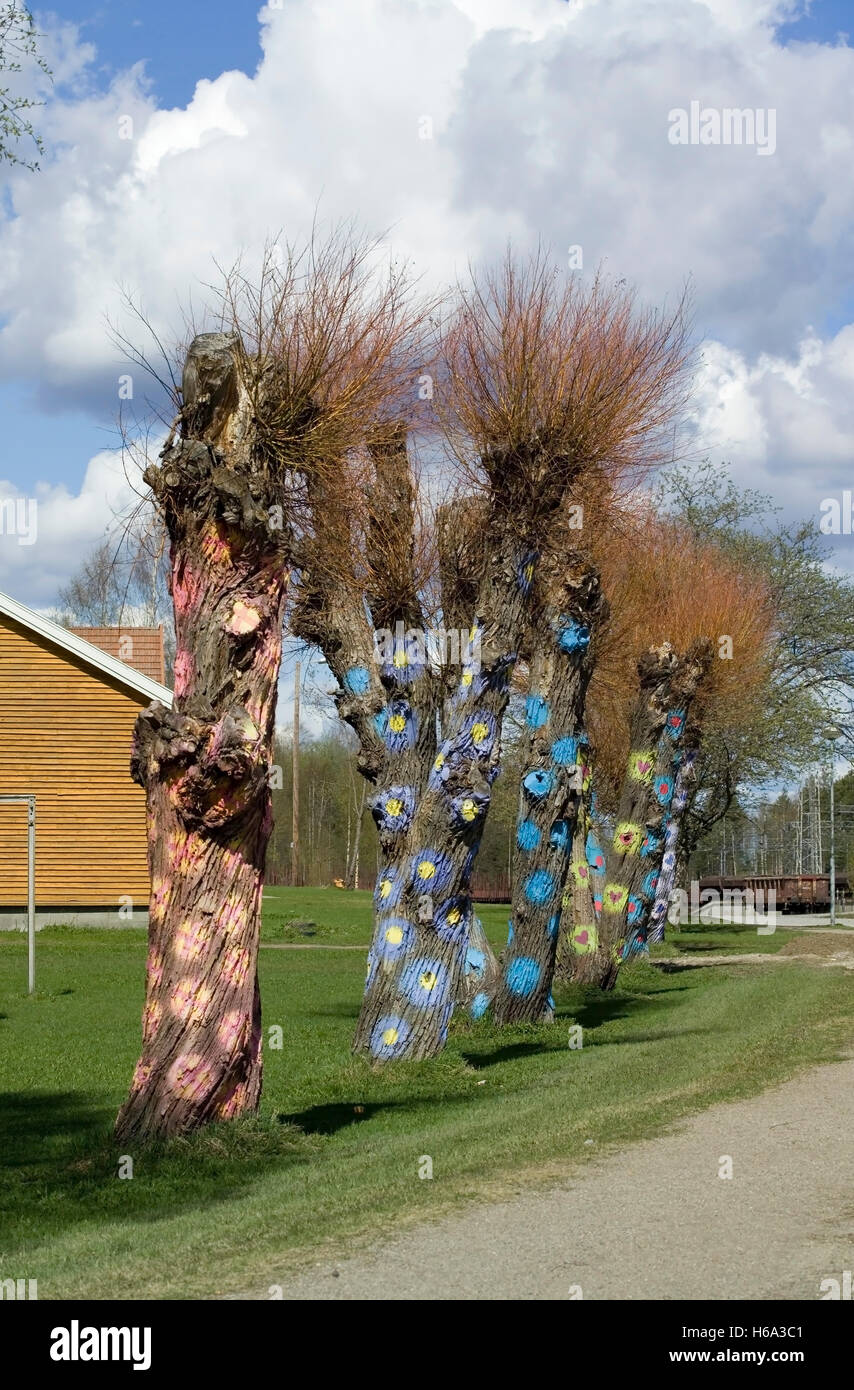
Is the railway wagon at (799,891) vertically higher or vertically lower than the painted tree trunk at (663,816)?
lower

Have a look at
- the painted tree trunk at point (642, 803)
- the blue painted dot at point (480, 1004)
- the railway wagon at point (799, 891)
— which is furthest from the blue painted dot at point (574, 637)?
the railway wagon at point (799, 891)

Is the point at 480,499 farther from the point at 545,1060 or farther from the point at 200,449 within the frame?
the point at 200,449

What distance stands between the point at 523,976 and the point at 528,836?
159cm

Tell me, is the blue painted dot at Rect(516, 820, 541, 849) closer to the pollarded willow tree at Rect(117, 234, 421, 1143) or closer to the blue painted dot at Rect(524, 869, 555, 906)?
the blue painted dot at Rect(524, 869, 555, 906)

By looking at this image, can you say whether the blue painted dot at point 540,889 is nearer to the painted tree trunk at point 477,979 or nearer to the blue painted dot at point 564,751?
the painted tree trunk at point 477,979

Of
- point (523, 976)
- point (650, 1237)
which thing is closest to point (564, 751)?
point (523, 976)

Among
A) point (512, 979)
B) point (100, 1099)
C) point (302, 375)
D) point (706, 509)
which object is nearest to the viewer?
point (302, 375)

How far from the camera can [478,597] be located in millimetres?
15969

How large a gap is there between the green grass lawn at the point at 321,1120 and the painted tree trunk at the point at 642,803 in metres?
4.12

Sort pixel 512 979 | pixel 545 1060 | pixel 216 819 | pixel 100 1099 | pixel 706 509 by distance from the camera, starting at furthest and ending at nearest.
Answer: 1. pixel 706 509
2. pixel 512 979
3. pixel 545 1060
4. pixel 100 1099
5. pixel 216 819

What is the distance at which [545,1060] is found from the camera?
14.2 metres

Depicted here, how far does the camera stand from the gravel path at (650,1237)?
5.77m

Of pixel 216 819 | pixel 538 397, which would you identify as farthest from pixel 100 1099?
pixel 538 397
